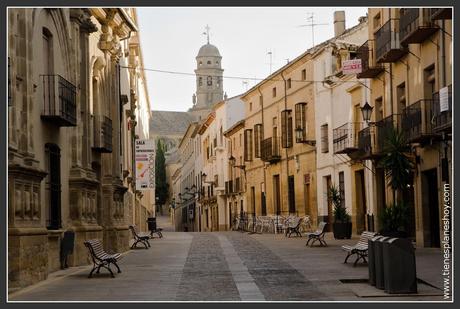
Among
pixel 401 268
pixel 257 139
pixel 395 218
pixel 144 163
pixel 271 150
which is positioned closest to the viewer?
pixel 401 268

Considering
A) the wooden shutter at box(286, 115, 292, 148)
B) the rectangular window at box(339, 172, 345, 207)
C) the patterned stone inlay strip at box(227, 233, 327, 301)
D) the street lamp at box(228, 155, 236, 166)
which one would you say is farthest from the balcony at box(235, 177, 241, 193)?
the patterned stone inlay strip at box(227, 233, 327, 301)

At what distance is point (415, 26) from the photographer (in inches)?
861

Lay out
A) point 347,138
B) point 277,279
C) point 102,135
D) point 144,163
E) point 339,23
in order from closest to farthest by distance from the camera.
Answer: point 277,279 < point 102,135 < point 347,138 < point 144,163 < point 339,23

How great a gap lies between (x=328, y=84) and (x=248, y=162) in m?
17.0

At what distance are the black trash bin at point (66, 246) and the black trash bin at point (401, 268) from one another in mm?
8673

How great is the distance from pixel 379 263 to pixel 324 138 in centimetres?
2418

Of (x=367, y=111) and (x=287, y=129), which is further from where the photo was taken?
(x=287, y=129)

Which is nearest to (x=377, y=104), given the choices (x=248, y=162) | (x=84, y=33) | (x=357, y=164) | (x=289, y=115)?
(x=357, y=164)

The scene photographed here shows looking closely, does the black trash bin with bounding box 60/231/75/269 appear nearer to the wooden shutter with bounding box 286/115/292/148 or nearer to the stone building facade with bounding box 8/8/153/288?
the stone building facade with bounding box 8/8/153/288

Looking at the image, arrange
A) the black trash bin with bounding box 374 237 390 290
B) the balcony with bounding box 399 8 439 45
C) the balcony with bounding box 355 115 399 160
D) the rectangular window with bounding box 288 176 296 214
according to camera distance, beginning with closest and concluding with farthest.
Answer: the black trash bin with bounding box 374 237 390 290
the balcony with bounding box 399 8 439 45
the balcony with bounding box 355 115 399 160
the rectangular window with bounding box 288 176 296 214

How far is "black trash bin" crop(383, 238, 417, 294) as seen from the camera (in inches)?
486

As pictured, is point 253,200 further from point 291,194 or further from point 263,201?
point 291,194

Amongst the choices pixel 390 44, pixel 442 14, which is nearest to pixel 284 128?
pixel 390 44

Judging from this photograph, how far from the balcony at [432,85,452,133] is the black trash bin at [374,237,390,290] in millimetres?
6662
